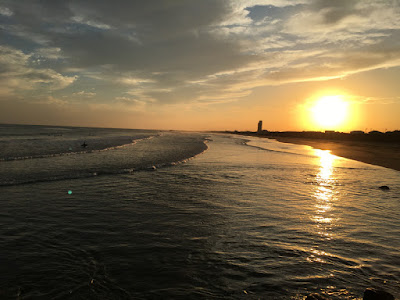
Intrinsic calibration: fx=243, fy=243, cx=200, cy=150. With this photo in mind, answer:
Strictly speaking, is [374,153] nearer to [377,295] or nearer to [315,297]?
[377,295]

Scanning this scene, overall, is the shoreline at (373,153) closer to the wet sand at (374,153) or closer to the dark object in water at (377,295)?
the wet sand at (374,153)

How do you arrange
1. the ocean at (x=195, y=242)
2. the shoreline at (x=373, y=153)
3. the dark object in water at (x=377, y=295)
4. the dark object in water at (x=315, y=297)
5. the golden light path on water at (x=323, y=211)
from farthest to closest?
the shoreline at (x=373, y=153) → the golden light path on water at (x=323, y=211) → the ocean at (x=195, y=242) → the dark object in water at (x=315, y=297) → the dark object in water at (x=377, y=295)

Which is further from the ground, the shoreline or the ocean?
the shoreline

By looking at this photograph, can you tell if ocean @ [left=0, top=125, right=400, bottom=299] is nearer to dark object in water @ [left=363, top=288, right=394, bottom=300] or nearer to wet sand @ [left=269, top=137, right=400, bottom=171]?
dark object in water @ [left=363, top=288, right=394, bottom=300]

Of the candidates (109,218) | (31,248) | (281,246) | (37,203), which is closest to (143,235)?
(109,218)

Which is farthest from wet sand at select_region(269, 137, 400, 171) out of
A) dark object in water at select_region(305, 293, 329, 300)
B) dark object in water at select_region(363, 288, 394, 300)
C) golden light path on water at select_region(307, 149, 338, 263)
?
dark object in water at select_region(305, 293, 329, 300)

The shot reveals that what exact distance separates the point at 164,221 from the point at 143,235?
45.0 inches

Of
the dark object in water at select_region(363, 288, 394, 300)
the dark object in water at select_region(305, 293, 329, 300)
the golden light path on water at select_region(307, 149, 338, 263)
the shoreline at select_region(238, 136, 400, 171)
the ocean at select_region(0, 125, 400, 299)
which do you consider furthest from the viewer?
the shoreline at select_region(238, 136, 400, 171)

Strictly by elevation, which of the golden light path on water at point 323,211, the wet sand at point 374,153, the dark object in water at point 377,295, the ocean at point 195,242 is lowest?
the ocean at point 195,242

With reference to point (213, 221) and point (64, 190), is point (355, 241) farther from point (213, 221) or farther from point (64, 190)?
point (64, 190)

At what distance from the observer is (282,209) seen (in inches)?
334

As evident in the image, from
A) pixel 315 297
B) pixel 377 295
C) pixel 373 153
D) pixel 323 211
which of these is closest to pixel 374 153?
pixel 373 153

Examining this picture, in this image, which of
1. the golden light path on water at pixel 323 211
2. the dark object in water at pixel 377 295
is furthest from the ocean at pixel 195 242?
the dark object in water at pixel 377 295

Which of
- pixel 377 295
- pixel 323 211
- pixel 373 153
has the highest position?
pixel 373 153
